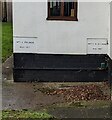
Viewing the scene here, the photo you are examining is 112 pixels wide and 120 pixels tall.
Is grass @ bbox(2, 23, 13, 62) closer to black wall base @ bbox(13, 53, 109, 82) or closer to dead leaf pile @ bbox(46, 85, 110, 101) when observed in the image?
black wall base @ bbox(13, 53, 109, 82)

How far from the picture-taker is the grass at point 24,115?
314 inches

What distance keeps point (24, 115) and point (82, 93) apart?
2.70 meters

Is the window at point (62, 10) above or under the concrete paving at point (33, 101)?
above

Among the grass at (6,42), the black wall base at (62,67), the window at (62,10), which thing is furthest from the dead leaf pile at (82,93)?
the grass at (6,42)

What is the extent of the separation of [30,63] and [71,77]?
1321mm

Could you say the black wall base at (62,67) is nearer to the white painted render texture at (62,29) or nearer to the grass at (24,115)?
the white painted render texture at (62,29)

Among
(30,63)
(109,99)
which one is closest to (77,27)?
(30,63)

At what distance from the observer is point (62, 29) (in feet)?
38.9

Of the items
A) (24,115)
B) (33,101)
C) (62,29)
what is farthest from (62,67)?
(24,115)

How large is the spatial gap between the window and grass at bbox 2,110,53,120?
4019 millimetres

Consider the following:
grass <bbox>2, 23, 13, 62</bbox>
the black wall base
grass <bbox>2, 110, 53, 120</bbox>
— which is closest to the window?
the black wall base

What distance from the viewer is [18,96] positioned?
410 inches

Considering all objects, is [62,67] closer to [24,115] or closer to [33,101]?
[33,101]

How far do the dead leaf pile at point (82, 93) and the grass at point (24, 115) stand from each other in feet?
5.58
